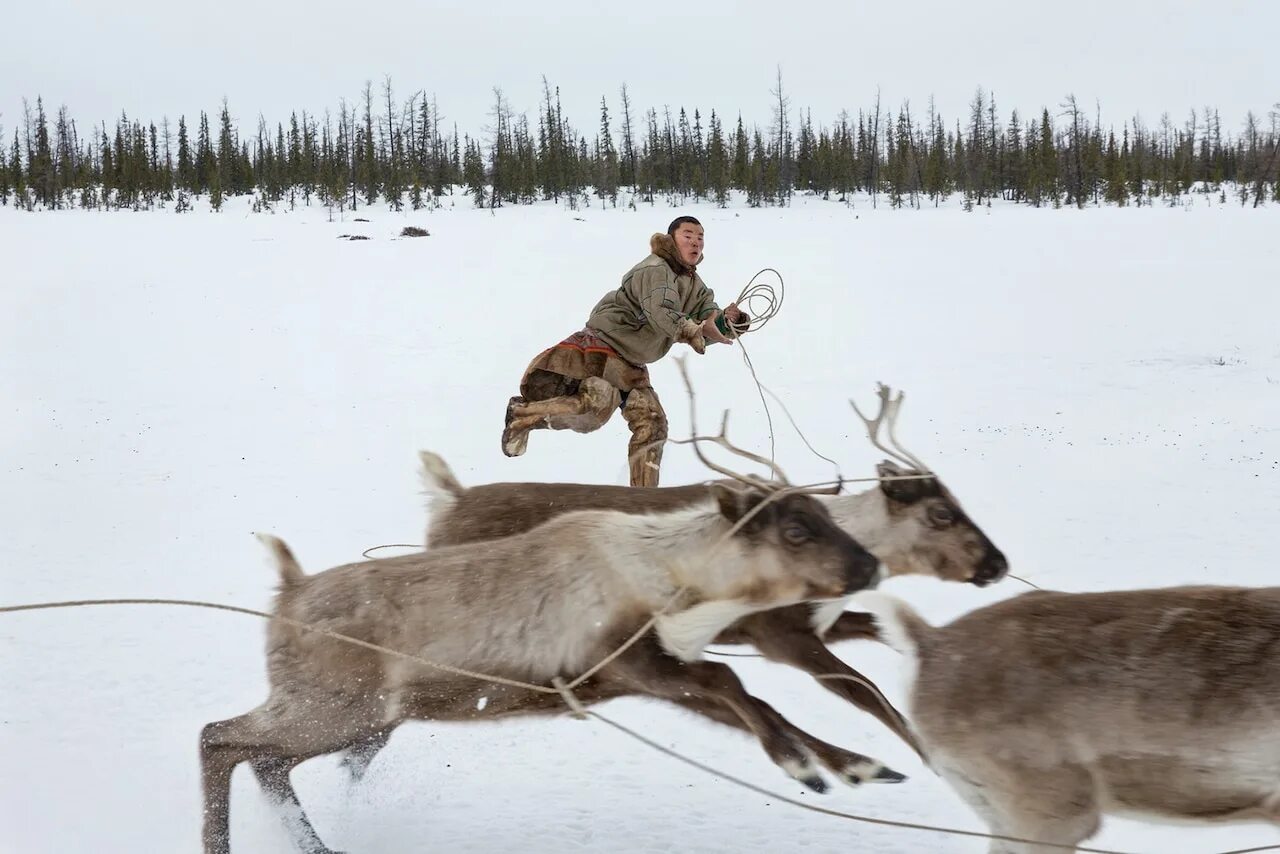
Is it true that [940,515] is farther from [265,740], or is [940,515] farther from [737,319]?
[265,740]

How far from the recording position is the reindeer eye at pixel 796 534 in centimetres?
370

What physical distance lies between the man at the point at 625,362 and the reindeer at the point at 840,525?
5.16 ft

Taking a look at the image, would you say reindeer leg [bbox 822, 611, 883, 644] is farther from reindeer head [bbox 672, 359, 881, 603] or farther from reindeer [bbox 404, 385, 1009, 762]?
reindeer head [bbox 672, 359, 881, 603]

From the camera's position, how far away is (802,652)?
4.01 m

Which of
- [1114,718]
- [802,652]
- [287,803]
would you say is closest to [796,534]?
[802,652]

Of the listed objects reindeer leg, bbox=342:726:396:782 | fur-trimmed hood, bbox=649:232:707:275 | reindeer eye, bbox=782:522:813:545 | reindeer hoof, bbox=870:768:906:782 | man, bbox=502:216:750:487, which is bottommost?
reindeer leg, bbox=342:726:396:782

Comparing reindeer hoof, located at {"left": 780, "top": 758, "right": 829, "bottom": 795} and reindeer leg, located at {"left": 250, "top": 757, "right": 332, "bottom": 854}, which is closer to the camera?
reindeer hoof, located at {"left": 780, "top": 758, "right": 829, "bottom": 795}

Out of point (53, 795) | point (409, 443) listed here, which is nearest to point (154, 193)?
point (409, 443)

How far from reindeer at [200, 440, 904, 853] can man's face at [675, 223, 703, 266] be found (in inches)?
112

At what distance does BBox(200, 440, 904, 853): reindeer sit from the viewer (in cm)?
369

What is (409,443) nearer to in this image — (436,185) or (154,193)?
(436,185)

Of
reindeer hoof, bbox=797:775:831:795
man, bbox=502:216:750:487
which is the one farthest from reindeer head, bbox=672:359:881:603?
man, bbox=502:216:750:487

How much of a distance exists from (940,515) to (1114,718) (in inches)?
51.3

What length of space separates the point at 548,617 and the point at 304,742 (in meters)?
0.97
